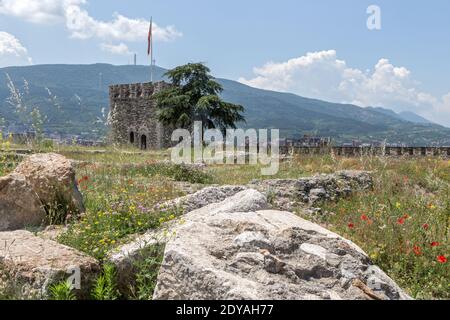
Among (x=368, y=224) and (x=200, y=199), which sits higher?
(x=200, y=199)

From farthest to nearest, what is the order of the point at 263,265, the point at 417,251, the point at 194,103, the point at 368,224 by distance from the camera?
the point at 194,103, the point at 368,224, the point at 417,251, the point at 263,265

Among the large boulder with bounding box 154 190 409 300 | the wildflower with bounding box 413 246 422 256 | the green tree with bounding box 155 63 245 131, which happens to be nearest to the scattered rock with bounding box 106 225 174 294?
the large boulder with bounding box 154 190 409 300

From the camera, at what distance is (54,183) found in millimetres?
6613

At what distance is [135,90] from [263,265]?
42623 mm

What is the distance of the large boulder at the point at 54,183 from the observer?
662 centimetres

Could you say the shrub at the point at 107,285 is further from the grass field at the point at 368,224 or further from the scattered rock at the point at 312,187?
the scattered rock at the point at 312,187

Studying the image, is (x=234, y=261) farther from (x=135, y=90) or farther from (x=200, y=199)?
(x=135, y=90)

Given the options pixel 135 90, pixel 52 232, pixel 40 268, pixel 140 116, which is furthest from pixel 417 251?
pixel 135 90

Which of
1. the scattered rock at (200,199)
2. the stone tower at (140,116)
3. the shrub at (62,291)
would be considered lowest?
the shrub at (62,291)

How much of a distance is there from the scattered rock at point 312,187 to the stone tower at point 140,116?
33.2 metres

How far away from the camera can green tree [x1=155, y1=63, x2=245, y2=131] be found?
3841cm

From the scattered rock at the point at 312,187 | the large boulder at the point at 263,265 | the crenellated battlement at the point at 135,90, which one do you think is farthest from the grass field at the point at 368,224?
the crenellated battlement at the point at 135,90

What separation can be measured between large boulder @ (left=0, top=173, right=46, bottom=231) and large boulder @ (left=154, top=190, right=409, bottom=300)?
3.02 m
